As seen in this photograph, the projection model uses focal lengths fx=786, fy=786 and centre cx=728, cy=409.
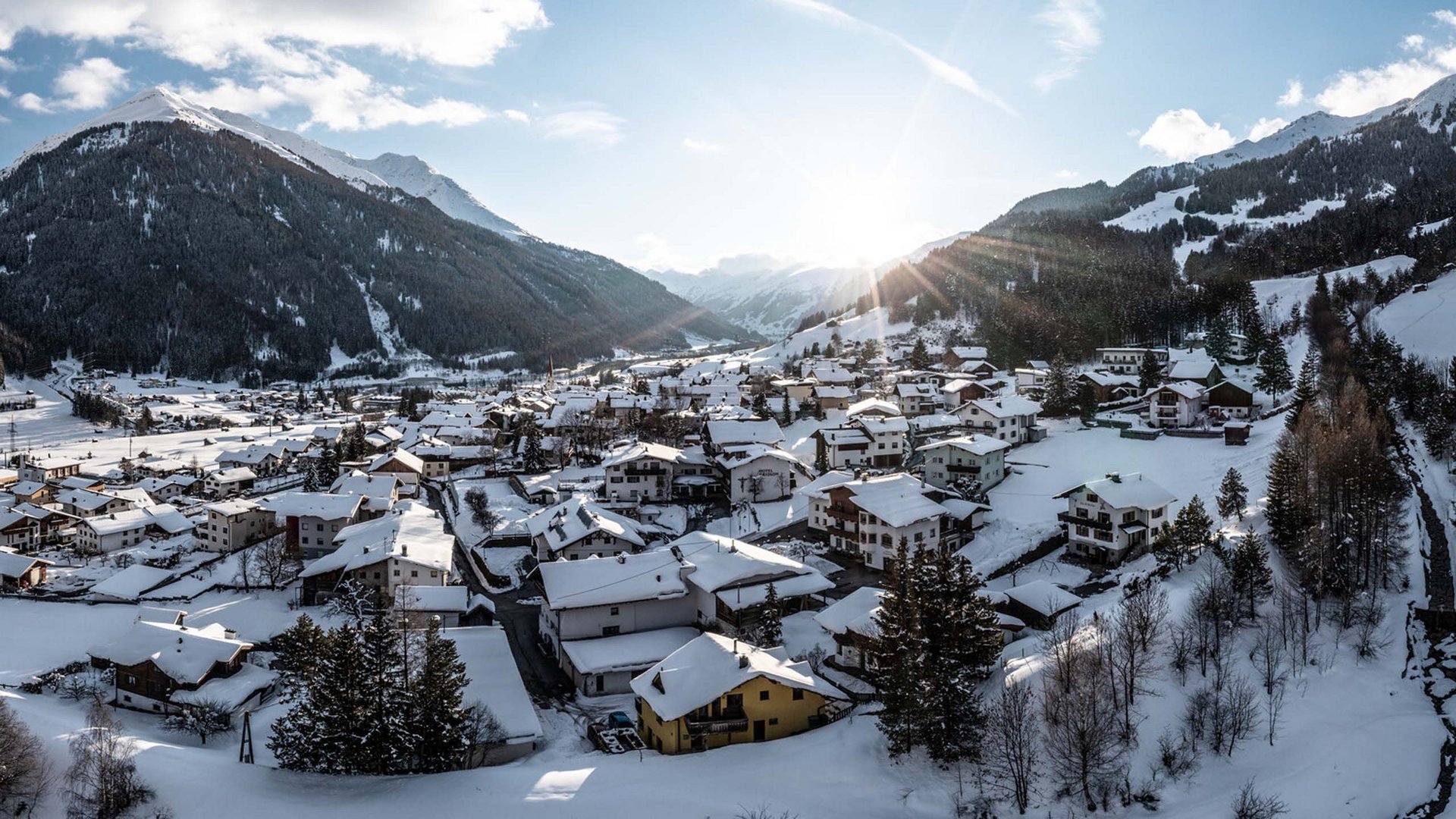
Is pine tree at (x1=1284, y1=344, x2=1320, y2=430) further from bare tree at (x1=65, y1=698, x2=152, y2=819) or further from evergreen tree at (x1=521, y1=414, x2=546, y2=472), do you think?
bare tree at (x1=65, y1=698, x2=152, y2=819)

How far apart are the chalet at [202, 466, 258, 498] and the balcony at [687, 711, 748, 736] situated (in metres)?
69.4

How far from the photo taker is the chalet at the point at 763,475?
5225cm

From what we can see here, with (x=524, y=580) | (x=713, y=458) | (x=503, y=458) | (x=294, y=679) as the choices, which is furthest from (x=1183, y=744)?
(x=503, y=458)

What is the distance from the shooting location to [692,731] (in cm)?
2298

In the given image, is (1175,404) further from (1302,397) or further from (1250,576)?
(1250,576)

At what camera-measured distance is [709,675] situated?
77.6 feet

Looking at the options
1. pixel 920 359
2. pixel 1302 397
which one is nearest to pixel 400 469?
pixel 920 359

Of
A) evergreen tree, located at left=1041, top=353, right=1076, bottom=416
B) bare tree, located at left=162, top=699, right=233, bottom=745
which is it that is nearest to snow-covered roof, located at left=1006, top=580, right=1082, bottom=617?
bare tree, located at left=162, top=699, right=233, bottom=745

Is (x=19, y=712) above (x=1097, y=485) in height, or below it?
below

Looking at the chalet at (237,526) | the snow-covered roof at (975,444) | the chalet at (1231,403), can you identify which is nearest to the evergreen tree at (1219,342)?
the chalet at (1231,403)

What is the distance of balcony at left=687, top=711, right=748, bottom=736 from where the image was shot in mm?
22969

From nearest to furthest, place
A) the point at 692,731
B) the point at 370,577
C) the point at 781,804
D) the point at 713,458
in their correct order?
the point at 781,804 < the point at 692,731 < the point at 370,577 < the point at 713,458

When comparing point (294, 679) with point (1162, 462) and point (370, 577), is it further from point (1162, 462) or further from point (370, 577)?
point (1162, 462)

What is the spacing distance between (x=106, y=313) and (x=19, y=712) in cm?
19757
